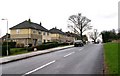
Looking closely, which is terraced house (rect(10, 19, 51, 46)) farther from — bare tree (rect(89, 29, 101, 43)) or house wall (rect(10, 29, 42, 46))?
bare tree (rect(89, 29, 101, 43))

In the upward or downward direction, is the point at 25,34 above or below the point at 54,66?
above

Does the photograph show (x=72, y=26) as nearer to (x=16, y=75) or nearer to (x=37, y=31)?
(x=37, y=31)

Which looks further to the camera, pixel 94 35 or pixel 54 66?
pixel 94 35

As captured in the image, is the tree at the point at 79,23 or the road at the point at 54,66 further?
the tree at the point at 79,23

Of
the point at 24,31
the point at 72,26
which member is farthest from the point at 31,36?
the point at 72,26

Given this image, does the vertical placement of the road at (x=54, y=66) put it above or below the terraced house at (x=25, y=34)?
below

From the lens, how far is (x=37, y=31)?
78.0 meters

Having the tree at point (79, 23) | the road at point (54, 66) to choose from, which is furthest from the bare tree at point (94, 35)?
the road at point (54, 66)

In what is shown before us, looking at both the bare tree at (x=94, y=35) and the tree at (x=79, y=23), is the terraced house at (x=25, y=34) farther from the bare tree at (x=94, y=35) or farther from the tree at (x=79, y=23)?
the bare tree at (x=94, y=35)

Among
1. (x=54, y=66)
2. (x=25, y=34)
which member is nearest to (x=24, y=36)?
(x=25, y=34)

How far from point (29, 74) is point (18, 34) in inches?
2442

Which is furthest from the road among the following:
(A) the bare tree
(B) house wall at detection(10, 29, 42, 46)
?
(A) the bare tree

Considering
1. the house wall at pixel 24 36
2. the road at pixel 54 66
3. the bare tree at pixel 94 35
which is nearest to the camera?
the road at pixel 54 66

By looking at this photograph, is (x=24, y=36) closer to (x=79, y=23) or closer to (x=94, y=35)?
(x=79, y=23)
